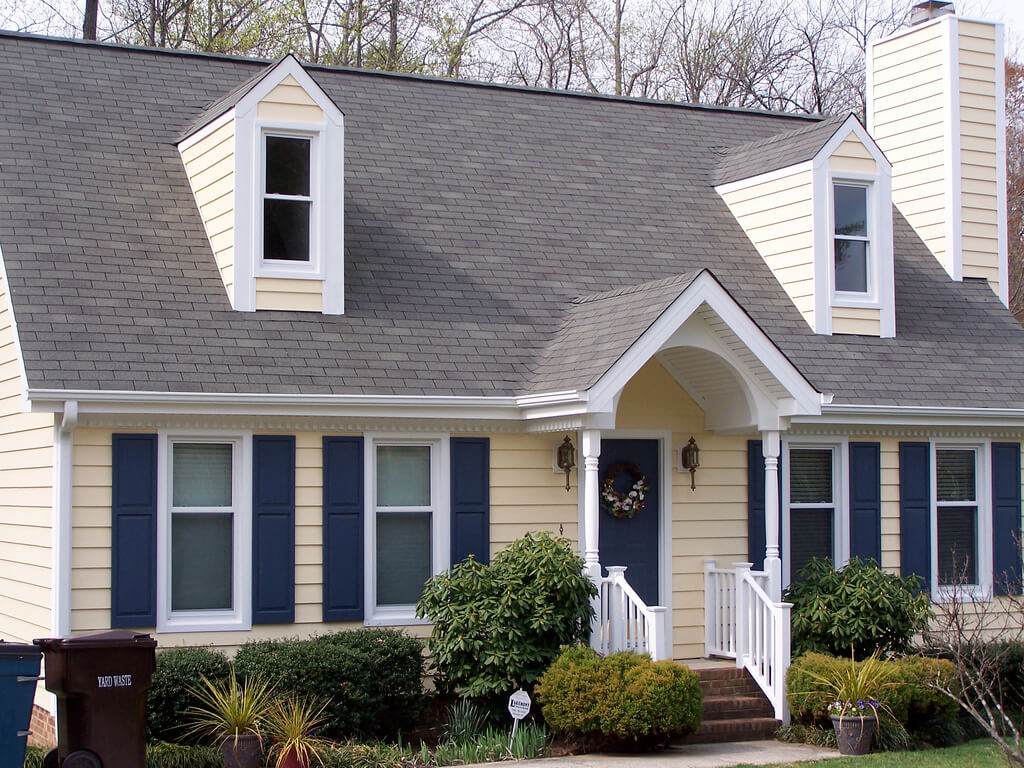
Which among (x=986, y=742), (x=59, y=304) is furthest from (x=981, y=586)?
(x=59, y=304)

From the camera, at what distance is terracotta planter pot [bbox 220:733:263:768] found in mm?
10141

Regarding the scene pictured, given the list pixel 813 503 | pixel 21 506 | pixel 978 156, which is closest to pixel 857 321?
pixel 813 503

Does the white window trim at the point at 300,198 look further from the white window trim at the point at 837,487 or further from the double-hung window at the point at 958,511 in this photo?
the double-hung window at the point at 958,511

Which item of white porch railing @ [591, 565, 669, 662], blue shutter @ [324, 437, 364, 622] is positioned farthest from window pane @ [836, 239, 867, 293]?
blue shutter @ [324, 437, 364, 622]

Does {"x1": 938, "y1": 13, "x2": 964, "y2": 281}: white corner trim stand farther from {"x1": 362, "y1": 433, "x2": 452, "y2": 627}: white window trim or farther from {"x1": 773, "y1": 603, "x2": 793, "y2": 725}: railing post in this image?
{"x1": 362, "y1": 433, "x2": 452, "y2": 627}: white window trim

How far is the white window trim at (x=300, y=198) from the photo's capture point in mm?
12688

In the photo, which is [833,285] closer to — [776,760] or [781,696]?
[781,696]

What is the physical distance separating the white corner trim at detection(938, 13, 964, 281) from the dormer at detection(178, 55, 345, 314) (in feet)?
26.1

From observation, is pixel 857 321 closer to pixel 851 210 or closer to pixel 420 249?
pixel 851 210

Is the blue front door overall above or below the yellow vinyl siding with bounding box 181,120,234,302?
below

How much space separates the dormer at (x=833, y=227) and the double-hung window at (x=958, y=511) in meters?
1.59

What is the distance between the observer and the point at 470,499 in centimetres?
1252

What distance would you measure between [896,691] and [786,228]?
18.7 ft

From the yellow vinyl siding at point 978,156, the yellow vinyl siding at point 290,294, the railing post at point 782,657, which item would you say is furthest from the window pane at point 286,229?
the yellow vinyl siding at point 978,156
